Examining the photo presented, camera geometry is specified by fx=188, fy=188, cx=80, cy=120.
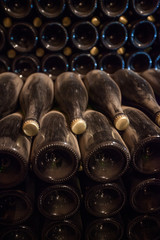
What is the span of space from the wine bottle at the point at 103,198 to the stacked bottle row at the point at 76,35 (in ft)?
1.79

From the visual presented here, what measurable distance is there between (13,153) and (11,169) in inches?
3.4

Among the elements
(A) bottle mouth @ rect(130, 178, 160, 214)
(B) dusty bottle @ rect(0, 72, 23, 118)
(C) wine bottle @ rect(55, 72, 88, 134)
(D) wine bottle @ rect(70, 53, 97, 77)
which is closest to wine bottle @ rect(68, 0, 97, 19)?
(D) wine bottle @ rect(70, 53, 97, 77)

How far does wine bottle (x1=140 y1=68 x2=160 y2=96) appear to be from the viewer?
2.50 ft

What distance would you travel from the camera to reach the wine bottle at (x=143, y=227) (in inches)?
24.3

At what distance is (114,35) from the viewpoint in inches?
34.9

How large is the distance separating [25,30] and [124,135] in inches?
24.0

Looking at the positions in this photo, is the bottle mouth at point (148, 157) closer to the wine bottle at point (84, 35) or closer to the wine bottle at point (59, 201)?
the wine bottle at point (59, 201)

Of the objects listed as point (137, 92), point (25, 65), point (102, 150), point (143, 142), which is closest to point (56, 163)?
point (102, 150)

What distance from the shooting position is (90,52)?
34.8 inches

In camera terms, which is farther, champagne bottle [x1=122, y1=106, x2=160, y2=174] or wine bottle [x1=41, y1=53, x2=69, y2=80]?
wine bottle [x1=41, y1=53, x2=69, y2=80]

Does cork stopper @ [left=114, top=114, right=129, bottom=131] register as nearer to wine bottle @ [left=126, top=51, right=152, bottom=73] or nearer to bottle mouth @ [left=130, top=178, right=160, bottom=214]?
bottle mouth @ [left=130, top=178, right=160, bottom=214]

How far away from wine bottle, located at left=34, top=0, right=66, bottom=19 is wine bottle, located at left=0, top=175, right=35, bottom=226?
0.64m

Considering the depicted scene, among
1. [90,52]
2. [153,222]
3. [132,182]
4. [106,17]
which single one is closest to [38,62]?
[90,52]

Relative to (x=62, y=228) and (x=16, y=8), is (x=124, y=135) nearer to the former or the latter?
(x=62, y=228)
